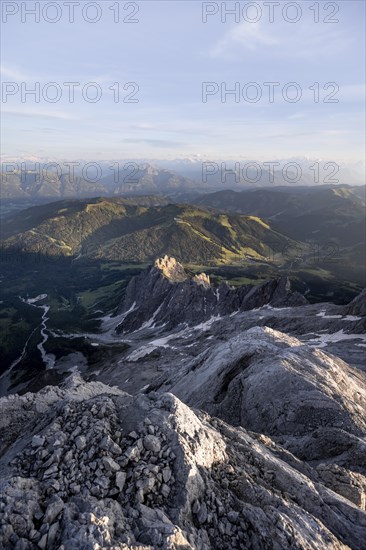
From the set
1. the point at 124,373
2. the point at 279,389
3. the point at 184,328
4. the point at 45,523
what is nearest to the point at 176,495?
the point at 45,523

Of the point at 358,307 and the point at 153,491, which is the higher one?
the point at 153,491

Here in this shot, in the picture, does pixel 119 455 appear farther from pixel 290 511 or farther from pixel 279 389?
pixel 279 389

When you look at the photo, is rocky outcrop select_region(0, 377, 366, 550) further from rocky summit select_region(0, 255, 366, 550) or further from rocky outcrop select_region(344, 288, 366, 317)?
rocky outcrop select_region(344, 288, 366, 317)

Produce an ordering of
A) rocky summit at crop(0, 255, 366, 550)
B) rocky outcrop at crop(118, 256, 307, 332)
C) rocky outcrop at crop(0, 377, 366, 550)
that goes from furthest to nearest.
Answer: rocky outcrop at crop(118, 256, 307, 332) < rocky summit at crop(0, 255, 366, 550) < rocky outcrop at crop(0, 377, 366, 550)

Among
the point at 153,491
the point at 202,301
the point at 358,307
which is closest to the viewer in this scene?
the point at 153,491

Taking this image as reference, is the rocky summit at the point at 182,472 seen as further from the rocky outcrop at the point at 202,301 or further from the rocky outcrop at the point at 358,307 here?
the rocky outcrop at the point at 202,301

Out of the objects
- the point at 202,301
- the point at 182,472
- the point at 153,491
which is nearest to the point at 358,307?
the point at 202,301

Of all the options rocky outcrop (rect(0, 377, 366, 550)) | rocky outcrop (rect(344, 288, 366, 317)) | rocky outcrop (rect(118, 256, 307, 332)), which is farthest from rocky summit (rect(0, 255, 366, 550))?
rocky outcrop (rect(118, 256, 307, 332))

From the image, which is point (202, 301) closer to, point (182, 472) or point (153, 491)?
point (182, 472)
